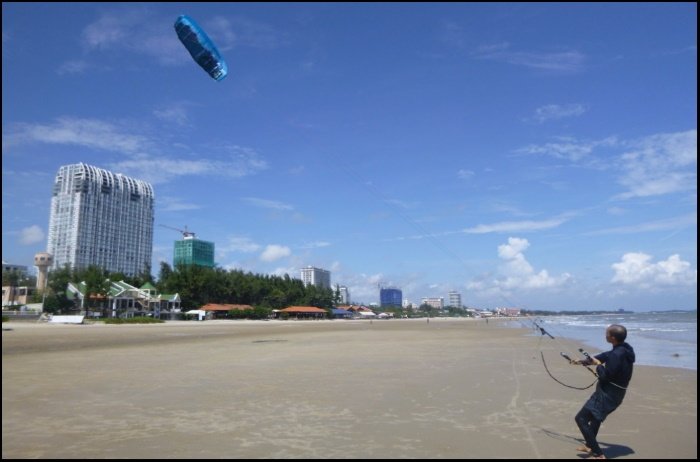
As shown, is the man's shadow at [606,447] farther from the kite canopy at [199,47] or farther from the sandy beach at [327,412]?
the kite canopy at [199,47]

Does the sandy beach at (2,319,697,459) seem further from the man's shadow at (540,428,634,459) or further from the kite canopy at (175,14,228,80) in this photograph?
the kite canopy at (175,14,228,80)

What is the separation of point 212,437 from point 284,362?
1059 centimetres

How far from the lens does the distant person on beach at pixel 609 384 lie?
6.11 metres

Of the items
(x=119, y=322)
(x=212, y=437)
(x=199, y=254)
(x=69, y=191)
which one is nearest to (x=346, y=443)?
(x=212, y=437)

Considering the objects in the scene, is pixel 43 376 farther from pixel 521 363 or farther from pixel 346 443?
pixel 521 363

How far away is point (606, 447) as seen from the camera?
6.81 meters

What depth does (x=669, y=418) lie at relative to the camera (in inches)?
340

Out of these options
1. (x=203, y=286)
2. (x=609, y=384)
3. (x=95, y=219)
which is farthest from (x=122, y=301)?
(x=95, y=219)

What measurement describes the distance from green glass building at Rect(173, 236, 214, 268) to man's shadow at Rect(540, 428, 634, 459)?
16076 centimetres

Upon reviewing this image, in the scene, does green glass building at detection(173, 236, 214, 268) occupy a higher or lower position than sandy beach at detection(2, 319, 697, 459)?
higher

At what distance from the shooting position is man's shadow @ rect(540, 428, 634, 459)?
21.2 feet

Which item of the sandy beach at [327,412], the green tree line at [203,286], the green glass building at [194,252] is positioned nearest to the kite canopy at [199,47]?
the sandy beach at [327,412]

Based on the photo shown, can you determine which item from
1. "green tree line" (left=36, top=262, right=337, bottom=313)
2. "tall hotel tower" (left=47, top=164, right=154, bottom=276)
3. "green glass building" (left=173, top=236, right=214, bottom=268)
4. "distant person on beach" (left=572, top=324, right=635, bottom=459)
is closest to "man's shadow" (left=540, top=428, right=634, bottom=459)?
"distant person on beach" (left=572, top=324, right=635, bottom=459)

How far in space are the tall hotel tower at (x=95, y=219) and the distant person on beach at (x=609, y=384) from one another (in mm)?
166974
